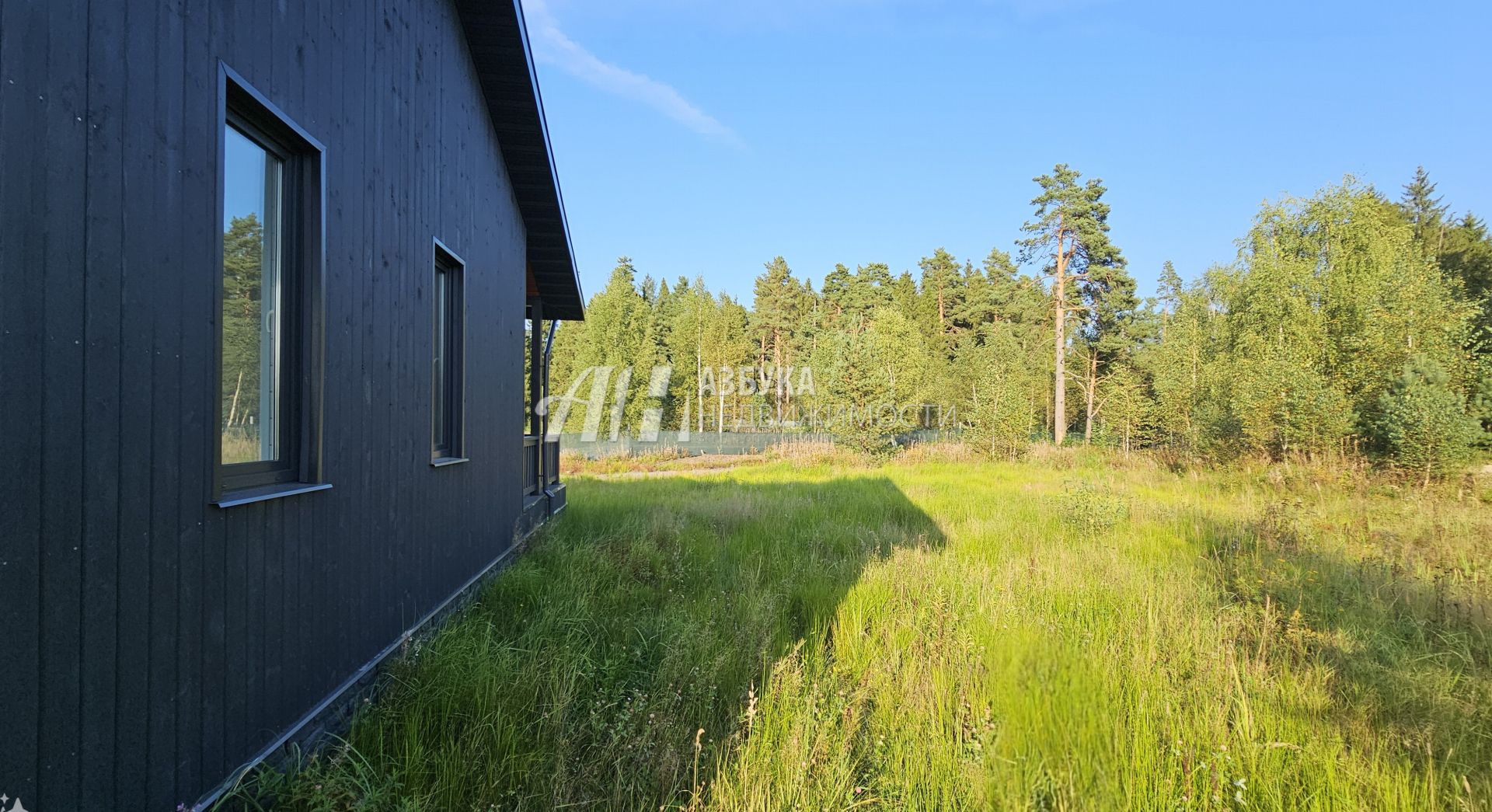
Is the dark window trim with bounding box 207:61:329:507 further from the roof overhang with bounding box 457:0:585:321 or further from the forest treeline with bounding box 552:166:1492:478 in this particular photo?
the forest treeline with bounding box 552:166:1492:478

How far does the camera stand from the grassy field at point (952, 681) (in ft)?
8.79

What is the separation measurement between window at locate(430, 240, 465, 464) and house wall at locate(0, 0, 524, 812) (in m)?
1.63

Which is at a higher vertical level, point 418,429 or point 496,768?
point 418,429

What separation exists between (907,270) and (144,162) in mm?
46106

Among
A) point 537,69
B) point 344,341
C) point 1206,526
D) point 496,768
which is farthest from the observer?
point 1206,526

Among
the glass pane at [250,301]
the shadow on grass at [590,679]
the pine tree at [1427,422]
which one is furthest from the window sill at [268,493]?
the pine tree at [1427,422]

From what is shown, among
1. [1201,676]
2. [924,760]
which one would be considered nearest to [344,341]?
[924,760]

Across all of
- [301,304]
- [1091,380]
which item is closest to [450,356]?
[301,304]

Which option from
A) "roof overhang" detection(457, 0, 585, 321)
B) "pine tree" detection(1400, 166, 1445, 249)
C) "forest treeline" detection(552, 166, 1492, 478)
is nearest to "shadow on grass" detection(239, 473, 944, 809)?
"roof overhang" detection(457, 0, 585, 321)

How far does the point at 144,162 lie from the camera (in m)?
2.00

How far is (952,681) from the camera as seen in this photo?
3.76 meters

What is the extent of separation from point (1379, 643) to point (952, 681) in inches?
114

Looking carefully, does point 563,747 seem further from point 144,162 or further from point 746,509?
point 746,509

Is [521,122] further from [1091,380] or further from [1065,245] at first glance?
[1091,380]
